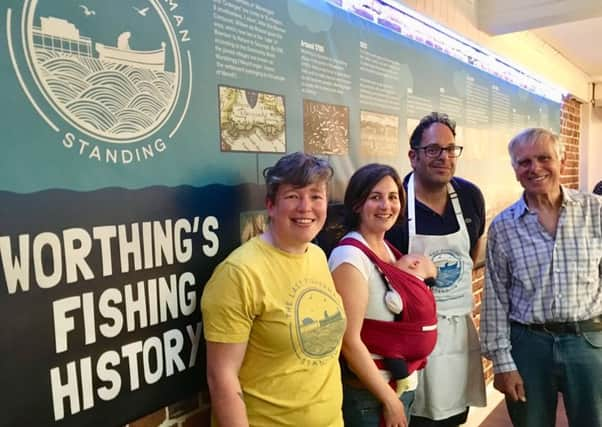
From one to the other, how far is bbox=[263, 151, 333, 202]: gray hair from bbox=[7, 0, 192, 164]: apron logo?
0.25 m

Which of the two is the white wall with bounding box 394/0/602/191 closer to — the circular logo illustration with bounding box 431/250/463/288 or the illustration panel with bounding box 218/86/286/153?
the illustration panel with bounding box 218/86/286/153

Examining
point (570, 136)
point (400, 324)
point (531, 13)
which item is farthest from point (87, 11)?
point (570, 136)

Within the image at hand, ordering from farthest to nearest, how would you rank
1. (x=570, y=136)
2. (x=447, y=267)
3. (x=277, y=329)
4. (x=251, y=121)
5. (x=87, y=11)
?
(x=570, y=136) → (x=447, y=267) → (x=251, y=121) → (x=277, y=329) → (x=87, y=11)

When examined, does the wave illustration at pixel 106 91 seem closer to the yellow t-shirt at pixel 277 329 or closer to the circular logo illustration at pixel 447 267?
the yellow t-shirt at pixel 277 329

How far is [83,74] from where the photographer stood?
88 centimetres

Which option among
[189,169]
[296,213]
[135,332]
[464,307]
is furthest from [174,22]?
[464,307]

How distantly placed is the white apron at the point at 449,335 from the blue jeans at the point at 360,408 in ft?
1.04

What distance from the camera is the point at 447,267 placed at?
5.18 feet

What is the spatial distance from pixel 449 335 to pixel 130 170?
114 cm

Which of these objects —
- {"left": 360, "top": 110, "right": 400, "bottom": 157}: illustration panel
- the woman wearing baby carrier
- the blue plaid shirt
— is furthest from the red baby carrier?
{"left": 360, "top": 110, "right": 400, "bottom": 157}: illustration panel

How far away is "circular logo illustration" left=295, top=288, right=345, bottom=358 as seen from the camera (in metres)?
1.07

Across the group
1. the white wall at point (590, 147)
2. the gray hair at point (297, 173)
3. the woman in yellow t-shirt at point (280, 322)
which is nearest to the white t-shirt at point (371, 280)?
the woman in yellow t-shirt at point (280, 322)

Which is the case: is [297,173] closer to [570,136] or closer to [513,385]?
[513,385]

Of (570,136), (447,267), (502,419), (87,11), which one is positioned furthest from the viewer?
(570,136)
